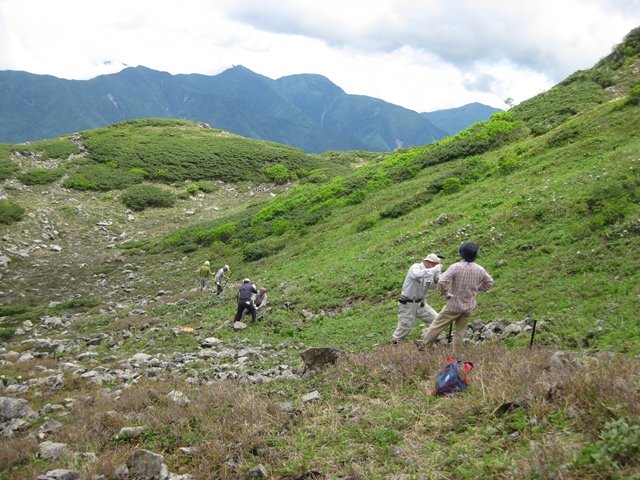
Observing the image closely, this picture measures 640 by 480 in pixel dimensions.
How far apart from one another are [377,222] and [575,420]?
1947 centimetres

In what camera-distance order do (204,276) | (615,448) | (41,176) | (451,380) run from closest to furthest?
1. (615,448)
2. (451,380)
3. (204,276)
4. (41,176)

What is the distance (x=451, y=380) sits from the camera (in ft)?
20.9

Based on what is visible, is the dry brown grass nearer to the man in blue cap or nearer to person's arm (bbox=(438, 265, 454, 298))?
the man in blue cap

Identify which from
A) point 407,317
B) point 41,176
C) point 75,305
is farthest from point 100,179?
point 407,317

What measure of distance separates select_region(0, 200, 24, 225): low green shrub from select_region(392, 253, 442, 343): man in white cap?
37.0 m

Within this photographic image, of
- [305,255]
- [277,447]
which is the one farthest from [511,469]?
[305,255]

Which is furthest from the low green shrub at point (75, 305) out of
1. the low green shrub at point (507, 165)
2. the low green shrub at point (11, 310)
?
the low green shrub at point (507, 165)

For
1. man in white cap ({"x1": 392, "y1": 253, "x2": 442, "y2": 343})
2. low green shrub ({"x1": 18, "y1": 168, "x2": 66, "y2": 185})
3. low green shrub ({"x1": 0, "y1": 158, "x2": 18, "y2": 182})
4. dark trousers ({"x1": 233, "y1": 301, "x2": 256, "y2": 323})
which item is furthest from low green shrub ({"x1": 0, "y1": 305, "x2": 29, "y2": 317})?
low green shrub ({"x1": 0, "y1": 158, "x2": 18, "y2": 182})

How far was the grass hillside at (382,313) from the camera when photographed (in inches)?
206

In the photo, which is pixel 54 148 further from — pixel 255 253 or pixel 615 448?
pixel 615 448

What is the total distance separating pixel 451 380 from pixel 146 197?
47.2 metres

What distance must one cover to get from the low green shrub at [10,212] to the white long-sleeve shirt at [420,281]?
37.1m

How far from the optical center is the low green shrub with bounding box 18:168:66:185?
45816mm

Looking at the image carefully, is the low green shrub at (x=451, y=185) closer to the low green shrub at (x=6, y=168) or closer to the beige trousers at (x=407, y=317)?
the beige trousers at (x=407, y=317)
